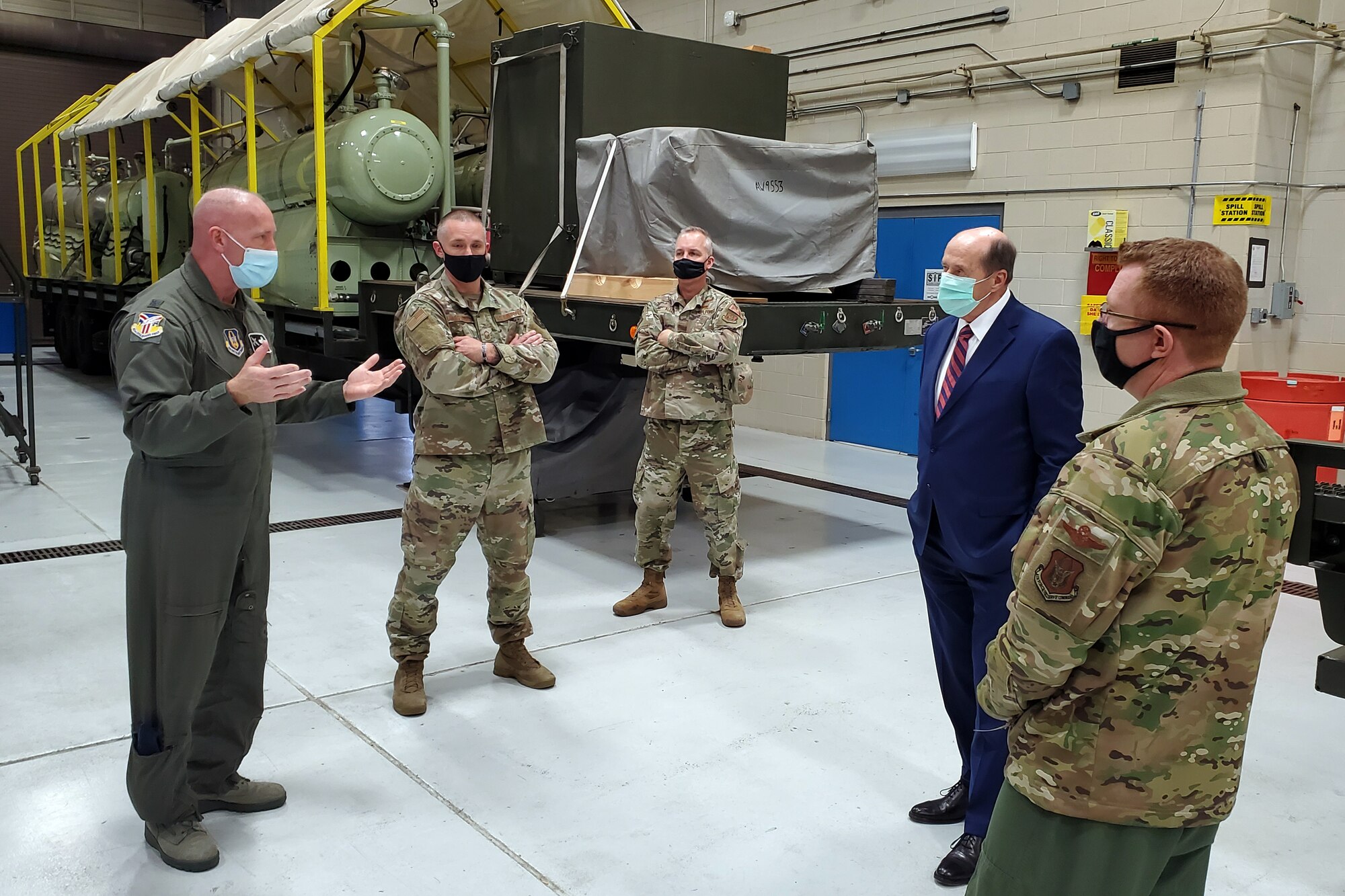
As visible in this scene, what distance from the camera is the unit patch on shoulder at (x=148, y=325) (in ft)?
A: 8.36

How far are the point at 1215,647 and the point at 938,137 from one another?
25.5 feet

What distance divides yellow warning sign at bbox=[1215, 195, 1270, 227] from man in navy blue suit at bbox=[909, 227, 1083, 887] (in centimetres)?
500

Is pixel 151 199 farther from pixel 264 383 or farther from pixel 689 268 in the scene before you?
pixel 264 383

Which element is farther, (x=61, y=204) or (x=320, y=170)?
(x=61, y=204)

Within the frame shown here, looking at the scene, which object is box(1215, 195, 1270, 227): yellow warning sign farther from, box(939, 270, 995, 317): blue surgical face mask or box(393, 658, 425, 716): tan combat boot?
box(393, 658, 425, 716): tan combat boot

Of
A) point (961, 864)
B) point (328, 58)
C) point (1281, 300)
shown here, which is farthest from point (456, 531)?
point (1281, 300)

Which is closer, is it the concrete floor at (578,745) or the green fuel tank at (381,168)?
the concrete floor at (578,745)

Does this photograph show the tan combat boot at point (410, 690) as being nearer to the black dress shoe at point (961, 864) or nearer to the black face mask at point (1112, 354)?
the black dress shoe at point (961, 864)

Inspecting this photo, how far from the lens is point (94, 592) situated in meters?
5.07

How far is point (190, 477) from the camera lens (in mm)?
2637

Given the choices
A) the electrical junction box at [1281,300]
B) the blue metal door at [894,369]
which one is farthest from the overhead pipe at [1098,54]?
the electrical junction box at [1281,300]

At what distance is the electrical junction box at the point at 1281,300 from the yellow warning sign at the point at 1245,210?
0.46 metres

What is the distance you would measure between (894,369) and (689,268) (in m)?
5.13

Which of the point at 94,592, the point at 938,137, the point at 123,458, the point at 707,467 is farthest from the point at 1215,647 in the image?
the point at 123,458
